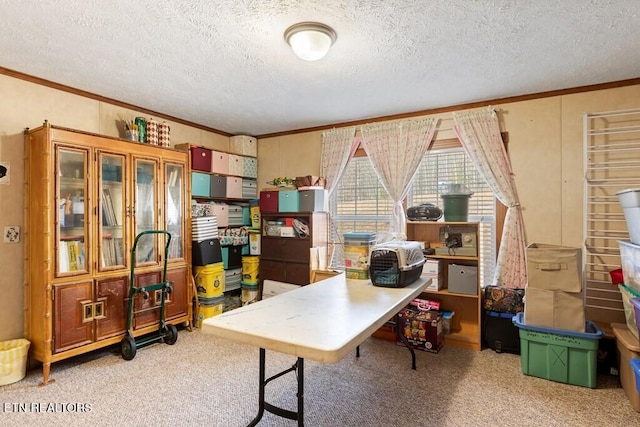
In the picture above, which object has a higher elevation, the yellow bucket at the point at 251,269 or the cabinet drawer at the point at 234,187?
the cabinet drawer at the point at 234,187

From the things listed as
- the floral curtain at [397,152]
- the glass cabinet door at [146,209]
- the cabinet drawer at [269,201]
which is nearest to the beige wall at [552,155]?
the floral curtain at [397,152]

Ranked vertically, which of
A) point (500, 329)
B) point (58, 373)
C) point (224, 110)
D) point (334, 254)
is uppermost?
point (224, 110)

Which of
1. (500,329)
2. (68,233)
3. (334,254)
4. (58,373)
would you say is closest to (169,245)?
(68,233)

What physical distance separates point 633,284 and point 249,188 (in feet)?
13.6

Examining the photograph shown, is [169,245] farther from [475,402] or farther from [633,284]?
[633,284]

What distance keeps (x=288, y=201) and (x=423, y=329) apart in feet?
7.10

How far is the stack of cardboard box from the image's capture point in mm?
2617

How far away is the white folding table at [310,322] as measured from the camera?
4.74ft

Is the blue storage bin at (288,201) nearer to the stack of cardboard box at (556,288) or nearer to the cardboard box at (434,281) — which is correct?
the cardboard box at (434,281)

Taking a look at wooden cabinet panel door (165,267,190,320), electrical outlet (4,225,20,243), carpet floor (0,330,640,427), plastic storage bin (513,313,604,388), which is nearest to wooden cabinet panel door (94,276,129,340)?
carpet floor (0,330,640,427)

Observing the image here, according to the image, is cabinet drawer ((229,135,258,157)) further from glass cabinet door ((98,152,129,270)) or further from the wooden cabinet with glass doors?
glass cabinet door ((98,152,129,270))

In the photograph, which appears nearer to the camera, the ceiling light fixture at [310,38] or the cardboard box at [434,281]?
the ceiling light fixture at [310,38]

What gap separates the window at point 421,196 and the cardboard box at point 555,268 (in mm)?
761

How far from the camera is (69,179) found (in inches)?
116
